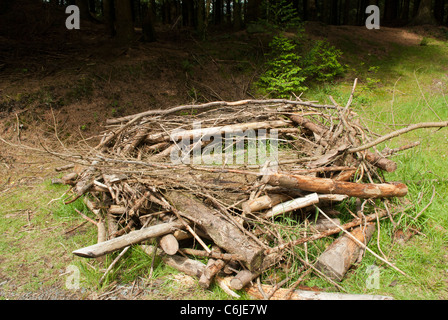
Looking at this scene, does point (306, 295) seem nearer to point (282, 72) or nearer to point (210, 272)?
point (210, 272)

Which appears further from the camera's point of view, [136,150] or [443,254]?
[136,150]

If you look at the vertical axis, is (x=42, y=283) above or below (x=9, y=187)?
below

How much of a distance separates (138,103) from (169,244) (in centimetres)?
494

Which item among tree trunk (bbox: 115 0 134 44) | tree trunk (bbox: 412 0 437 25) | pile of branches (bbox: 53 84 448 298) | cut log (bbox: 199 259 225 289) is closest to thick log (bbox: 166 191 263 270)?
pile of branches (bbox: 53 84 448 298)

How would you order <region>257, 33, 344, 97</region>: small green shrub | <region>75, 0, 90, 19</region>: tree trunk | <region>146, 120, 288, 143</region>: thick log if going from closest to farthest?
<region>146, 120, 288, 143</region>: thick log < <region>257, 33, 344, 97</region>: small green shrub < <region>75, 0, 90, 19</region>: tree trunk

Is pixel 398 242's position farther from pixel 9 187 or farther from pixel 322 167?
pixel 9 187

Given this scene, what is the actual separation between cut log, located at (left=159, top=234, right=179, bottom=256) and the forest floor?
0.29 m

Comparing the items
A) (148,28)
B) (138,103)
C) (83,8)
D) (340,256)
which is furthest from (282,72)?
(83,8)

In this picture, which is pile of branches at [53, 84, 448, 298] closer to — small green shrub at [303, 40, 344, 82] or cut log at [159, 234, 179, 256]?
cut log at [159, 234, 179, 256]

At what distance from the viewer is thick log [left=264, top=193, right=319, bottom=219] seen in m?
3.09

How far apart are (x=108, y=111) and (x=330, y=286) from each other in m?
5.81

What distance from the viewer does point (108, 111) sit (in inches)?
265

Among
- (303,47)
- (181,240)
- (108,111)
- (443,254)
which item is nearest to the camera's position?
(443,254)

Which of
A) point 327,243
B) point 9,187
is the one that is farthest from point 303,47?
point 9,187
